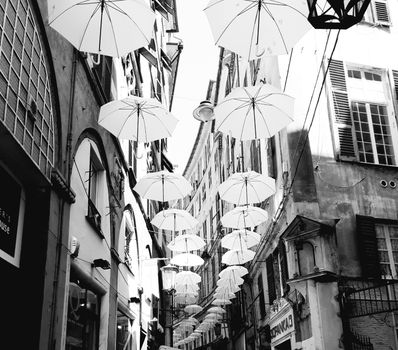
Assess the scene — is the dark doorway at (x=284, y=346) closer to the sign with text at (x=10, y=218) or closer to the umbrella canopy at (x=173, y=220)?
the umbrella canopy at (x=173, y=220)

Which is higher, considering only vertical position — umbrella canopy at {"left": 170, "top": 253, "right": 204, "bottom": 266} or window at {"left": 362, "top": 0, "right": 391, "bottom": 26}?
window at {"left": 362, "top": 0, "right": 391, "bottom": 26}

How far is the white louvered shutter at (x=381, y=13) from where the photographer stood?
1870 centimetres

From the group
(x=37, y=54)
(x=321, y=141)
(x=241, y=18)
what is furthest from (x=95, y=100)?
(x=321, y=141)

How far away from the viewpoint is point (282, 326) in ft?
57.6

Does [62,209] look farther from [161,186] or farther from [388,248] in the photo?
[388,248]

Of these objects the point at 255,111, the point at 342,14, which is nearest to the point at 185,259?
the point at 255,111

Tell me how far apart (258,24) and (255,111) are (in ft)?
9.32

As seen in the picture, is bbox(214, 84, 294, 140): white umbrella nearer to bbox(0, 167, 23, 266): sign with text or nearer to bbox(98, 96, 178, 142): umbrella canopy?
bbox(98, 96, 178, 142): umbrella canopy

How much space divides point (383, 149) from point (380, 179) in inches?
50.4

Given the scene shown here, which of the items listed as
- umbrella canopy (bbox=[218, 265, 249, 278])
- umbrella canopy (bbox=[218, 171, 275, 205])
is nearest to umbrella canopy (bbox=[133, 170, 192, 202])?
umbrella canopy (bbox=[218, 171, 275, 205])

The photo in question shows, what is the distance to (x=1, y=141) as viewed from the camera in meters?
6.61

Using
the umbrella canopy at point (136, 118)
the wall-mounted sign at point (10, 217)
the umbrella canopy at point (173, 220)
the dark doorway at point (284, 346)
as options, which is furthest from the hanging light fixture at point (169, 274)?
the wall-mounted sign at point (10, 217)

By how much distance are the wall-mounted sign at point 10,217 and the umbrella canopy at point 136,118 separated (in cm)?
341

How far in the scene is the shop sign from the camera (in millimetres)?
16312
